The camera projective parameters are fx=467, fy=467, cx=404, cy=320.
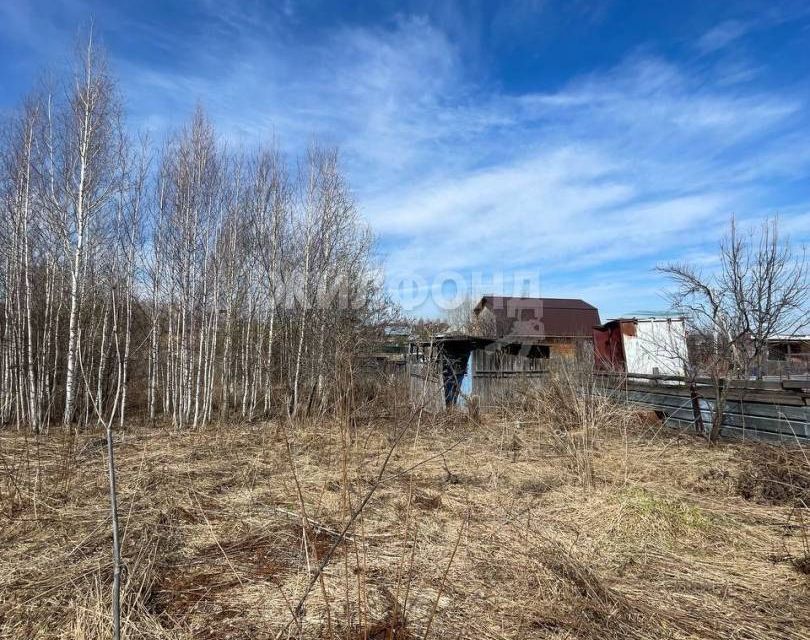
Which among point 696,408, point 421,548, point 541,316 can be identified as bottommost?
point 421,548

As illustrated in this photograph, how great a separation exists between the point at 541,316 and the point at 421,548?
25724 millimetres

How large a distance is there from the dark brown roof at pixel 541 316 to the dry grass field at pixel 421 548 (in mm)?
20661

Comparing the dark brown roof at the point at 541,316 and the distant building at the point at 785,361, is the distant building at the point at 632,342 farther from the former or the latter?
the dark brown roof at the point at 541,316

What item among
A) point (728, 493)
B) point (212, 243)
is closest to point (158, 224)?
point (212, 243)

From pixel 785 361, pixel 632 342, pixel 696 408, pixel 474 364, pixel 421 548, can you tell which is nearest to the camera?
pixel 421 548

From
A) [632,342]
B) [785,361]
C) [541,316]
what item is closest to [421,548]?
[785,361]

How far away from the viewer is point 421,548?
353 centimetres

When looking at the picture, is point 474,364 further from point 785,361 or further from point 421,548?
point 421,548

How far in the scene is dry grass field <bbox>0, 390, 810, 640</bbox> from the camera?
252 cm

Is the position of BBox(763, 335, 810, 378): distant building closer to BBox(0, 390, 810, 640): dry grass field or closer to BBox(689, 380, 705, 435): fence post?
BBox(689, 380, 705, 435): fence post

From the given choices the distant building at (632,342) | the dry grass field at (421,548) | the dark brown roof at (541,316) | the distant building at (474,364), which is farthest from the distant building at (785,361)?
the dark brown roof at (541,316)

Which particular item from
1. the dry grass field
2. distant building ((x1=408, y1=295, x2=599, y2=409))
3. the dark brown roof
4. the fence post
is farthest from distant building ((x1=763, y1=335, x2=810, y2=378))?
the dark brown roof

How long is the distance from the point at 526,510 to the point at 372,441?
4.40 metres

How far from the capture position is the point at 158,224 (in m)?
10.7
